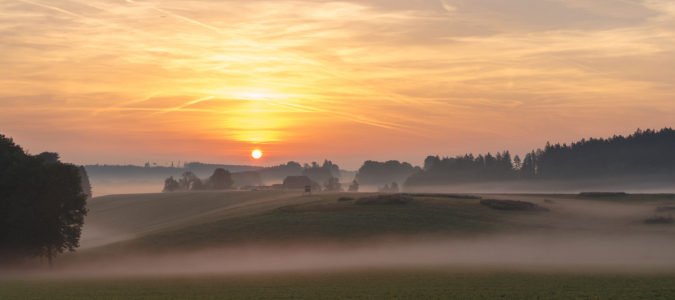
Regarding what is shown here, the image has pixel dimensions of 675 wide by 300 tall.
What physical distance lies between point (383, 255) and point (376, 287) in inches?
734

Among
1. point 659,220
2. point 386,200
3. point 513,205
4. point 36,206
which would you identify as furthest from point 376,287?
point 659,220

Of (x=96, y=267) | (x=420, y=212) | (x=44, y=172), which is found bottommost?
(x=96, y=267)

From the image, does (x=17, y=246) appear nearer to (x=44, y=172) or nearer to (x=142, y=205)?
(x=44, y=172)

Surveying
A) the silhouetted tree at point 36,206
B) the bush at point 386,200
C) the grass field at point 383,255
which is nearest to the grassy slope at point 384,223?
the grass field at point 383,255

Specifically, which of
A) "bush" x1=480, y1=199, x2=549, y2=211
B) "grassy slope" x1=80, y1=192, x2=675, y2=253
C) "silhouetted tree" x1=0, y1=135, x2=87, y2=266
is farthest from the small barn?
"silhouetted tree" x1=0, y1=135, x2=87, y2=266

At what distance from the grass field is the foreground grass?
7cm

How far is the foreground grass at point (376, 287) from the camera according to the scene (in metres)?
23.8

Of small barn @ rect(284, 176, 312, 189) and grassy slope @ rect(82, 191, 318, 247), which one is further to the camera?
small barn @ rect(284, 176, 312, 189)

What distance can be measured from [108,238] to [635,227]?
68802mm

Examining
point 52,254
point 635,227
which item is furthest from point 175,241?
point 635,227

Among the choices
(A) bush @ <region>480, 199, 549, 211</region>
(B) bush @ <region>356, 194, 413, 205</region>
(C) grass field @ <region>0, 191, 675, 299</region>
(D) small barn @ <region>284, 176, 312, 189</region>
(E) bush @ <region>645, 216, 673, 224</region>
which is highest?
(D) small barn @ <region>284, 176, 312, 189</region>

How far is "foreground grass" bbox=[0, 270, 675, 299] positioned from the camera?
23.8m

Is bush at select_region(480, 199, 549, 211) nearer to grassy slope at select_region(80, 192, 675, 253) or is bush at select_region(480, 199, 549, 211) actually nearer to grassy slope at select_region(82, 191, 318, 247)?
grassy slope at select_region(80, 192, 675, 253)

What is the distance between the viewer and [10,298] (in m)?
24.4
